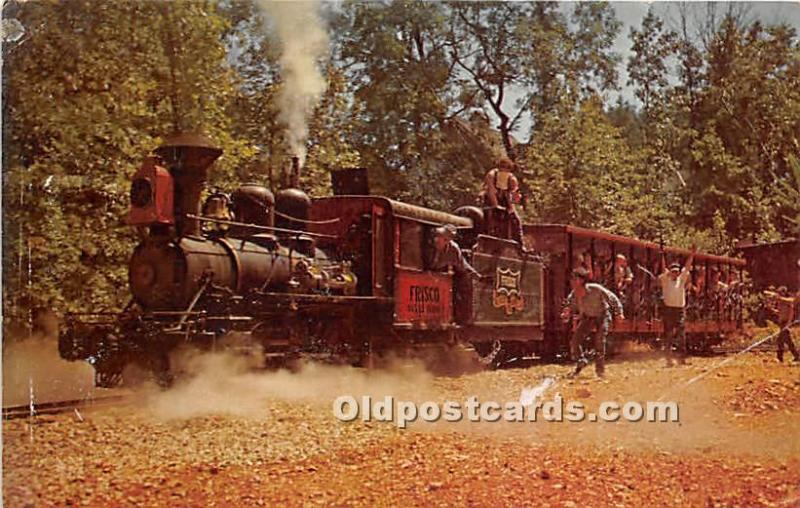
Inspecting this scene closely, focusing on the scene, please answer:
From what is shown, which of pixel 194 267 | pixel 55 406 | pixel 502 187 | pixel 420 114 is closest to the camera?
pixel 55 406

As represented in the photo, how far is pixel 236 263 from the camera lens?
4.62m

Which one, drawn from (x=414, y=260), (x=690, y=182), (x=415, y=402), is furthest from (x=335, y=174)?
(x=690, y=182)

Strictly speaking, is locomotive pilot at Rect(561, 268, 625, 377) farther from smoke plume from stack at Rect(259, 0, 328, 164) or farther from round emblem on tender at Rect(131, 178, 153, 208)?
round emblem on tender at Rect(131, 178, 153, 208)

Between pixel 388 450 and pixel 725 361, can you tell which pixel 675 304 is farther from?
pixel 388 450

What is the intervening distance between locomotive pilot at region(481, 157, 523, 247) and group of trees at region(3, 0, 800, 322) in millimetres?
60

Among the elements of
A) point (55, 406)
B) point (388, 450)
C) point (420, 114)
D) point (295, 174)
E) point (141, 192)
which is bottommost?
point (388, 450)

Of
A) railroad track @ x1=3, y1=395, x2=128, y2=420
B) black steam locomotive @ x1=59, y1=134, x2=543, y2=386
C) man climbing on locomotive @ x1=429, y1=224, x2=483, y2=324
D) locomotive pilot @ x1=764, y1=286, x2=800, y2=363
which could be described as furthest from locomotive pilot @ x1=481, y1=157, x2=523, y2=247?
railroad track @ x1=3, y1=395, x2=128, y2=420

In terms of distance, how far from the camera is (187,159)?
426 cm

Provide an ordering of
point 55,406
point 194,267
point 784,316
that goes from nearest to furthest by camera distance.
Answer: point 55,406, point 194,267, point 784,316

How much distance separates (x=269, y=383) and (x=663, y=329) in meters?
2.37

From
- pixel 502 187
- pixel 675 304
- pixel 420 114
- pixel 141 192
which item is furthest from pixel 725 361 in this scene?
pixel 141 192

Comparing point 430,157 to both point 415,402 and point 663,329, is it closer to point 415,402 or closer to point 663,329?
point 415,402

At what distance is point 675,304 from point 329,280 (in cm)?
214

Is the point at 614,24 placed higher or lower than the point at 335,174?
higher
